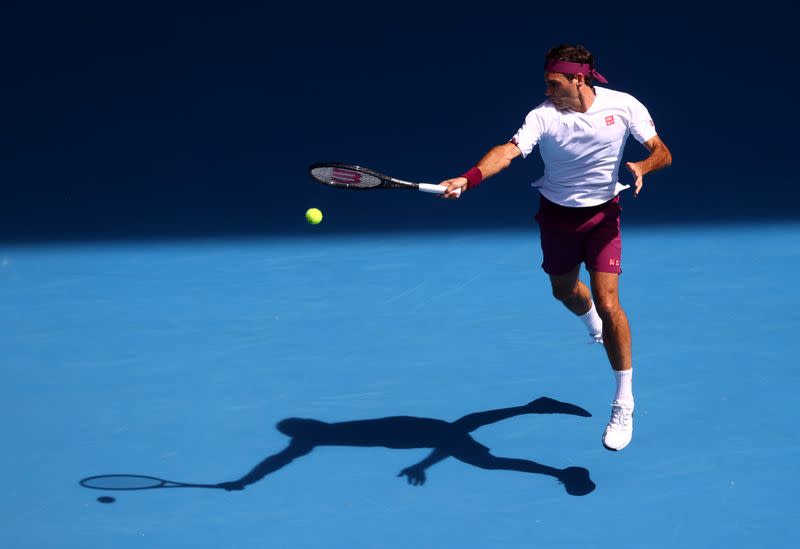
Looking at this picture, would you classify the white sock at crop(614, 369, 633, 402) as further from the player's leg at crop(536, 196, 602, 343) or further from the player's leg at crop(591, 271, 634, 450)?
the player's leg at crop(536, 196, 602, 343)

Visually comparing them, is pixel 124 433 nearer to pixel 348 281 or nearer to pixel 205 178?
pixel 348 281

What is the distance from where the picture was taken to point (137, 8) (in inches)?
492

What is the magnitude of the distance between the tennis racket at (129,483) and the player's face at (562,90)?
2.27m

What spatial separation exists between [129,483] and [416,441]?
52.2 inches

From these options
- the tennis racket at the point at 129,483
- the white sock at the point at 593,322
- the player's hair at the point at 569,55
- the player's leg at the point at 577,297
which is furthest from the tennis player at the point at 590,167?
the tennis racket at the point at 129,483

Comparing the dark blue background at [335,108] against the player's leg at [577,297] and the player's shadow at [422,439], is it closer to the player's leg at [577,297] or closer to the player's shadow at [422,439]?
the player's leg at [577,297]

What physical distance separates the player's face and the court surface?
59.7 inches

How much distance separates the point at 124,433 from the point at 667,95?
674cm

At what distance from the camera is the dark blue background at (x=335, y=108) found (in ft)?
31.0

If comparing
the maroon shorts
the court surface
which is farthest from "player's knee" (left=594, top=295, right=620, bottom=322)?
the court surface

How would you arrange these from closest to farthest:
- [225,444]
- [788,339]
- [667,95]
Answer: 1. [225,444]
2. [788,339]
3. [667,95]

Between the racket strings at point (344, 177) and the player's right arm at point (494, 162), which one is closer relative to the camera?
the player's right arm at point (494, 162)

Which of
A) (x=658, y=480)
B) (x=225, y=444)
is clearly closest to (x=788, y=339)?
(x=658, y=480)

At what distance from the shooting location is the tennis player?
211 inches
